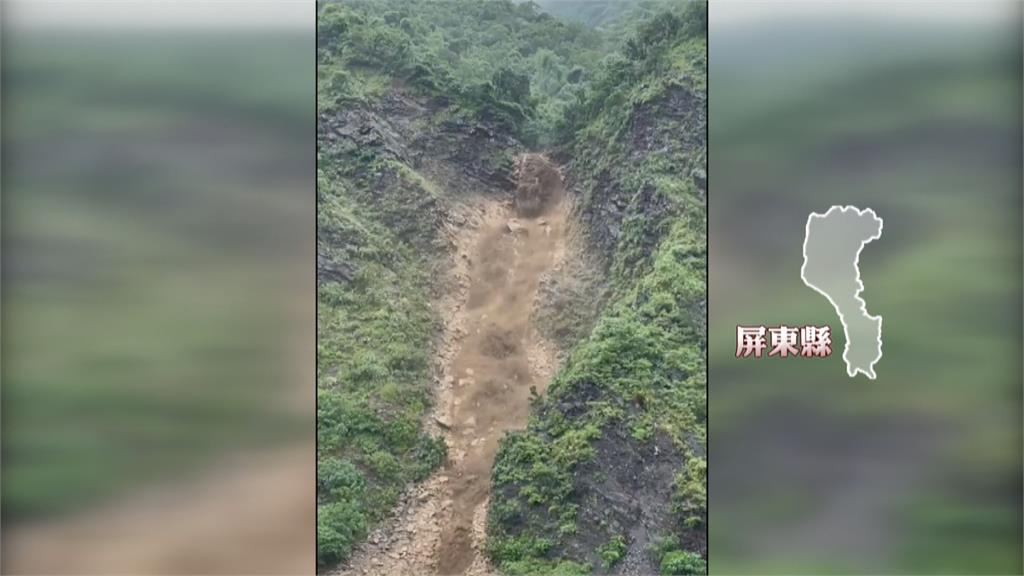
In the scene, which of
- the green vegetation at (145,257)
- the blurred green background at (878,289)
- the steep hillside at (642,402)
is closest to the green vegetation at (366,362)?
the green vegetation at (145,257)

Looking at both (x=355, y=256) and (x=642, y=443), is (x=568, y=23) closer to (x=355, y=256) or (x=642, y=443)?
(x=355, y=256)

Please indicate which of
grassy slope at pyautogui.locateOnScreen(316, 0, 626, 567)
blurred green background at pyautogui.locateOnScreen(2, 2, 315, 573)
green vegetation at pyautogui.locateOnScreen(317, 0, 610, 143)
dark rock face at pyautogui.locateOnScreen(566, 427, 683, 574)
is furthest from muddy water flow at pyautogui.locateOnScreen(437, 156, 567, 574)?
blurred green background at pyautogui.locateOnScreen(2, 2, 315, 573)

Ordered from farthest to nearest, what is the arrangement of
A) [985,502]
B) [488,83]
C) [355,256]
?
[488,83]
[355,256]
[985,502]

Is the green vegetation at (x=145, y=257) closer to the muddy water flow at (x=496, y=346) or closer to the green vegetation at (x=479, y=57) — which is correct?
the green vegetation at (x=479, y=57)

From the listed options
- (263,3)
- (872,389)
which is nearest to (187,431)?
(263,3)

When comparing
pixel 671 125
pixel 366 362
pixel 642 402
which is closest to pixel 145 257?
pixel 366 362

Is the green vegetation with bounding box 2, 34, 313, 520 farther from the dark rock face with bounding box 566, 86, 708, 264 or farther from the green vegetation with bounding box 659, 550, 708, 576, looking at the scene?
the green vegetation with bounding box 659, 550, 708, 576
